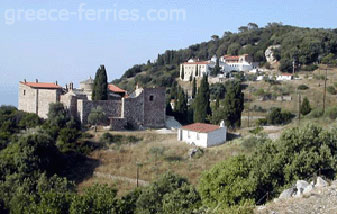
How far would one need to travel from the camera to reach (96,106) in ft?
122

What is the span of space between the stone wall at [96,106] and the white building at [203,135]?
5.82 metres

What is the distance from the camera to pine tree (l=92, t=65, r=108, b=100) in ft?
125

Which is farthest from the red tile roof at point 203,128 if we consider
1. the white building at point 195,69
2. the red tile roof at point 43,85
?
the white building at point 195,69

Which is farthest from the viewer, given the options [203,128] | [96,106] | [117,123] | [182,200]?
[96,106]

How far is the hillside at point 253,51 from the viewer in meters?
74.1

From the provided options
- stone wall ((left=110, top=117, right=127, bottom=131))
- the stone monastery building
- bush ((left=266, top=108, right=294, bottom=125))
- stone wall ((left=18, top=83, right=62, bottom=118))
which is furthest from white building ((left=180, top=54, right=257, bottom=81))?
stone wall ((left=18, top=83, right=62, bottom=118))

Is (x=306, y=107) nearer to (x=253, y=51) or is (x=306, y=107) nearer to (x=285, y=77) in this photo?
(x=285, y=77)

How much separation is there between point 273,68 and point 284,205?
66.1 meters

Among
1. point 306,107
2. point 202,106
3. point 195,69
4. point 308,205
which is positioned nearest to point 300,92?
point 306,107

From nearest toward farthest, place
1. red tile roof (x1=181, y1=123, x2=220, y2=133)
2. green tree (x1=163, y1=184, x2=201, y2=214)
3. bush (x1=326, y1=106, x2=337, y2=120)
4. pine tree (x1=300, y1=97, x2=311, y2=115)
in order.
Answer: green tree (x1=163, y1=184, x2=201, y2=214) < red tile roof (x1=181, y1=123, x2=220, y2=133) < bush (x1=326, y1=106, x2=337, y2=120) < pine tree (x1=300, y1=97, x2=311, y2=115)

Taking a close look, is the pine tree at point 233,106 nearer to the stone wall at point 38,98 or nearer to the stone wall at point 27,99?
the stone wall at point 38,98

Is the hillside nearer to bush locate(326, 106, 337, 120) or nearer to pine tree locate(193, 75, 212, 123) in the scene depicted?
pine tree locate(193, 75, 212, 123)

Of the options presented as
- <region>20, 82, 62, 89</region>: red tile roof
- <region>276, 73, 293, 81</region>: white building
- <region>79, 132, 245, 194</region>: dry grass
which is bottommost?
<region>79, 132, 245, 194</region>: dry grass

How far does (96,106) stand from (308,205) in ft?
86.0
